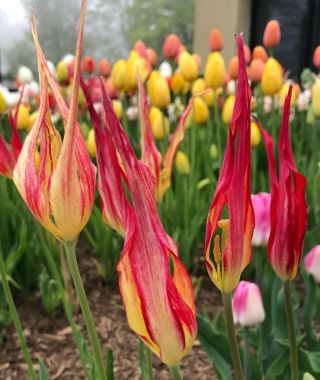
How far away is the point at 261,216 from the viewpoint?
3.32 ft

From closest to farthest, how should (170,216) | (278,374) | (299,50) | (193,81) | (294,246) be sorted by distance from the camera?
1. (294,246)
2. (278,374)
3. (170,216)
4. (193,81)
5. (299,50)

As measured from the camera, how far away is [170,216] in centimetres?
219

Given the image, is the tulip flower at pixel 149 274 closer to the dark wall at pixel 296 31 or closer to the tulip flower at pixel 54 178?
the tulip flower at pixel 54 178

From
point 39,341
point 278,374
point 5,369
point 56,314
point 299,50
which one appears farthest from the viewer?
point 299,50

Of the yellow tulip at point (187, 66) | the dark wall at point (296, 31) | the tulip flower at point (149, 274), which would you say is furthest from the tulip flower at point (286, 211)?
the dark wall at point (296, 31)

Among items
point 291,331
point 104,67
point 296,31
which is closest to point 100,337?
point 291,331

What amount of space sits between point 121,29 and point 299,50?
1.70 meters

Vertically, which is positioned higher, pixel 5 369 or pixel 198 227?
A: pixel 198 227

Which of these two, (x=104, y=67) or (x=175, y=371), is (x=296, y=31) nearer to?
(x=104, y=67)

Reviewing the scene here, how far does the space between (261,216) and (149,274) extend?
0.56m

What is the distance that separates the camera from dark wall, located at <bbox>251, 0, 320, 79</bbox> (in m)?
5.95

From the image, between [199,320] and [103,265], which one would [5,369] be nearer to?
[103,265]

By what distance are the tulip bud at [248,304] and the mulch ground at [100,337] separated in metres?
0.67

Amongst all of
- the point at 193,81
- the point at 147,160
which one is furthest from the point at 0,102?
the point at 147,160
